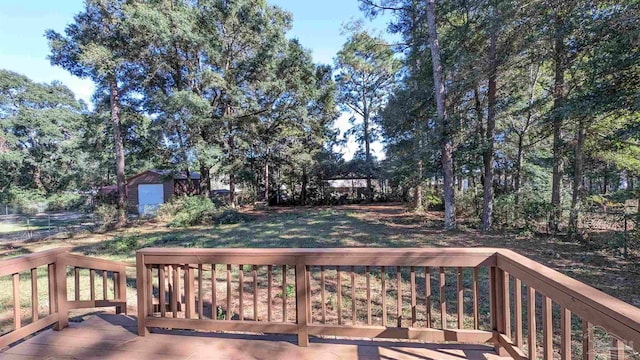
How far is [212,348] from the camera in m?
2.04

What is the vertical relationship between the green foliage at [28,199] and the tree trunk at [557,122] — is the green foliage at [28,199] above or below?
below

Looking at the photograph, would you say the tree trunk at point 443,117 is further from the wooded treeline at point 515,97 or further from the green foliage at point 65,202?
the green foliage at point 65,202

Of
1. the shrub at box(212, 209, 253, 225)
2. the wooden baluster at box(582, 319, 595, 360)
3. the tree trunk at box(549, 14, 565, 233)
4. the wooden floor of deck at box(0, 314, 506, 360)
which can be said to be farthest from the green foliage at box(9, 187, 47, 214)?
the tree trunk at box(549, 14, 565, 233)

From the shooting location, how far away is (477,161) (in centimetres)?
868

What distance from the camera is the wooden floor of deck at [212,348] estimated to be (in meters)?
1.93

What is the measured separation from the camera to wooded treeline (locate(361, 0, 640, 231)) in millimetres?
4883

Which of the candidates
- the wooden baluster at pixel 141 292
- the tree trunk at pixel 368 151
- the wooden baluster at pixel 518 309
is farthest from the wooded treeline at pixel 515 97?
the tree trunk at pixel 368 151

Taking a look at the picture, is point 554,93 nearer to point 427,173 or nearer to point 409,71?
point 427,173

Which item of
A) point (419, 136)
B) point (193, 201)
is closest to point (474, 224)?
point (419, 136)

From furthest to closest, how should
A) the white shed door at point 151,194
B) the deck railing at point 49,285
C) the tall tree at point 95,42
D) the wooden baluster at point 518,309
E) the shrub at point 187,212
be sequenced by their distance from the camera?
1. the white shed door at point 151,194
2. the shrub at point 187,212
3. the tall tree at point 95,42
4. the deck railing at point 49,285
5. the wooden baluster at point 518,309

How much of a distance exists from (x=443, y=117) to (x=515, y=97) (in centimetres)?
243

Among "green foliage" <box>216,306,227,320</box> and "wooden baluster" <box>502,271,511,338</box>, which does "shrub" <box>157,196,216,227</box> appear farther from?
"wooden baluster" <box>502,271,511,338</box>

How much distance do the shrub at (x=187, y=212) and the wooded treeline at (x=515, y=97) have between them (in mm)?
8318

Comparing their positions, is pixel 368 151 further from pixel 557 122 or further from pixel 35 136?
pixel 35 136
